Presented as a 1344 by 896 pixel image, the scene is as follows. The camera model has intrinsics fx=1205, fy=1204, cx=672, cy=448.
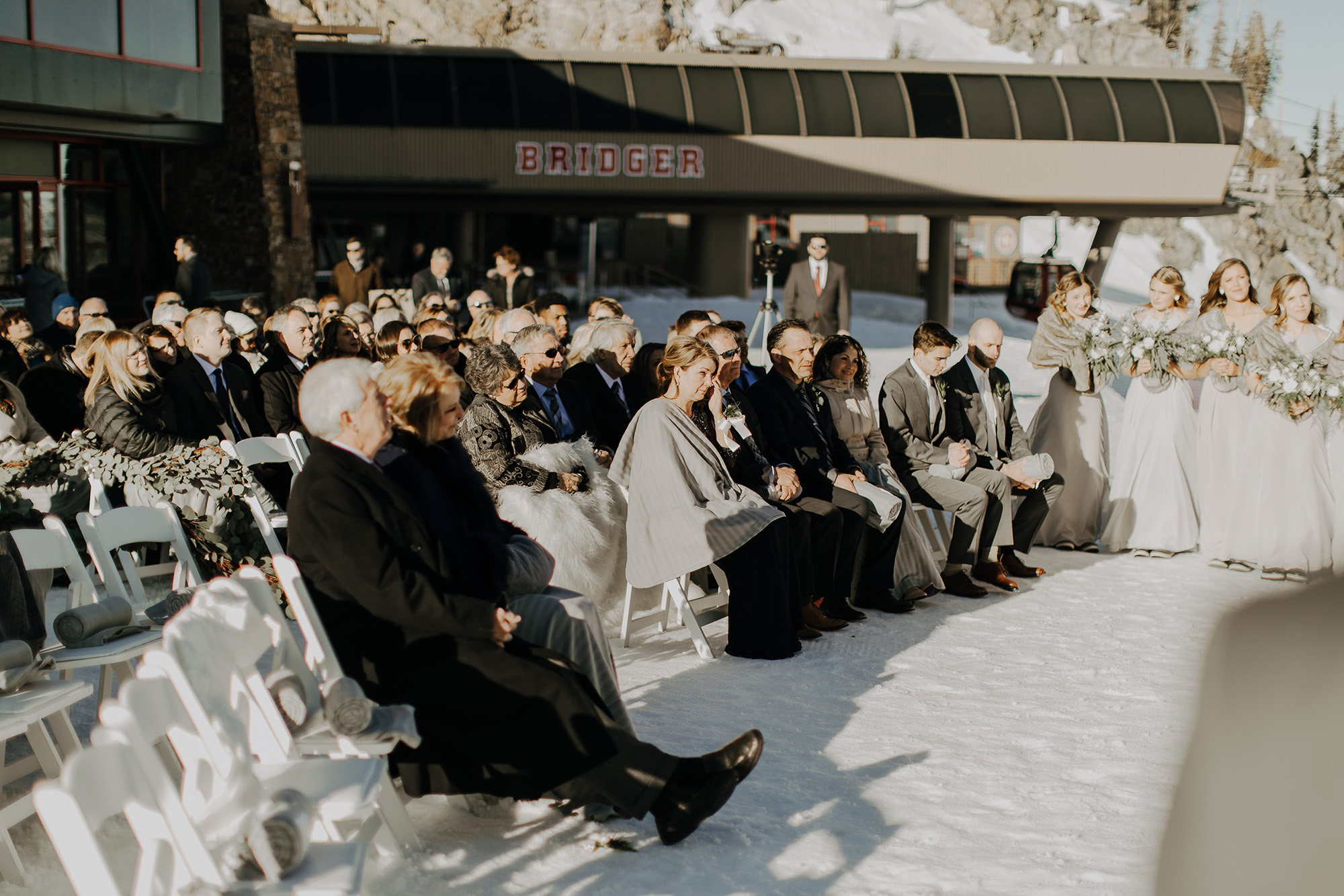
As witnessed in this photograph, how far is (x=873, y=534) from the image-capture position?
708cm

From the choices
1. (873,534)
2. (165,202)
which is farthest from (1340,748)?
(165,202)

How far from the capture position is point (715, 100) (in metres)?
27.7

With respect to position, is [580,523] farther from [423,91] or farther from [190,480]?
[423,91]

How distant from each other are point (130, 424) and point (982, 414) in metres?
5.21

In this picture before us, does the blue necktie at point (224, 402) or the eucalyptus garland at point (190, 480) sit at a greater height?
the blue necktie at point (224, 402)

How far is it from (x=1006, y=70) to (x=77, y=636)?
28.5m

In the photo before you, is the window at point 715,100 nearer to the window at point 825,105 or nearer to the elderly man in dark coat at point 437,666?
the window at point 825,105

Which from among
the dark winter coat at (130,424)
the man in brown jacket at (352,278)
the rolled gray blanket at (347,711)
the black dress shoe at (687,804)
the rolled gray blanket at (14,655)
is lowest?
the black dress shoe at (687,804)

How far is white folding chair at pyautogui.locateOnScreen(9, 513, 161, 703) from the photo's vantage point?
13.2 feet

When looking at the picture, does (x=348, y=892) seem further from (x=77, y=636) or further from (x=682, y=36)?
(x=682, y=36)

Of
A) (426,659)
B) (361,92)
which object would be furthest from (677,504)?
(361,92)

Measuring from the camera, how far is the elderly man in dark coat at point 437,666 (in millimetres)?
Answer: 3658

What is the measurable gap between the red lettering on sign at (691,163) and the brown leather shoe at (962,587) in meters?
21.3

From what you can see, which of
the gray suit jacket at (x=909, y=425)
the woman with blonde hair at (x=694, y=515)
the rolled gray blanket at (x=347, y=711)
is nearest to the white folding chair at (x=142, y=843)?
the rolled gray blanket at (x=347, y=711)
